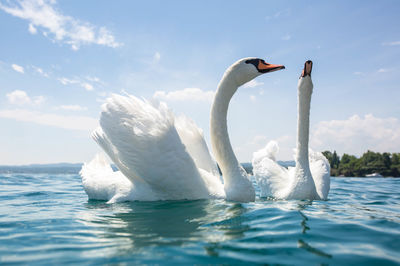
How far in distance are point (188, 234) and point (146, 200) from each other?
2607 millimetres

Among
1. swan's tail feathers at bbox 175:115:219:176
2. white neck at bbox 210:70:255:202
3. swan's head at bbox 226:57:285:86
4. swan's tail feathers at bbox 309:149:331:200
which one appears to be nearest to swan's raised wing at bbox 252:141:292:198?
swan's tail feathers at bbox 309:149:331:200

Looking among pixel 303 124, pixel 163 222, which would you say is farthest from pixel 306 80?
pixel 163 222

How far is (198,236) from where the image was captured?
4016mm

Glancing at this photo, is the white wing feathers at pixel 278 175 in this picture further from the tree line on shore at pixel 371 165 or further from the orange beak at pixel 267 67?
the tree line on shore at pixel 371 165

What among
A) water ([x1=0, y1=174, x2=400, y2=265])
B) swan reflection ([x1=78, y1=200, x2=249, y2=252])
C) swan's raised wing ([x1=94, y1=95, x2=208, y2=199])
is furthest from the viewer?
swan's raised wing ([x1=94, y1=95, x2=208, y2=199])

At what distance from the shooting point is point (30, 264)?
3.18 meters

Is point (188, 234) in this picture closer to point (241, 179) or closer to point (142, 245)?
point (142, 245)

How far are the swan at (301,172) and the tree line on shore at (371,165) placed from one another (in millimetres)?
23182

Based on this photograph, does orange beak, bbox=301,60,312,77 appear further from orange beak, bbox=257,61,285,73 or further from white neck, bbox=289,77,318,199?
orange beak, bbox=257,61,285,73

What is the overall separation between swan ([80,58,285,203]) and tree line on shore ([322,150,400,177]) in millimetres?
26601

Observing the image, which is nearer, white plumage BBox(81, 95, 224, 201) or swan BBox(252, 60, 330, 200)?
white plumage BBox(81, 95, 224, 201)

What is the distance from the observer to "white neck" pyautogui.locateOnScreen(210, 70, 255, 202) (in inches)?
262

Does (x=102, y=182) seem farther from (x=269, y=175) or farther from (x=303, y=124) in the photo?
(x=303, y=124)

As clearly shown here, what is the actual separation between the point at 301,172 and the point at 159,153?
137 inches
